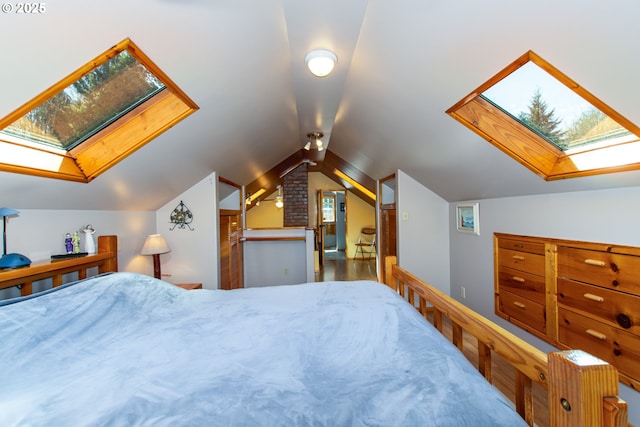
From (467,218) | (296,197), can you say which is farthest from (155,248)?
(296,197)

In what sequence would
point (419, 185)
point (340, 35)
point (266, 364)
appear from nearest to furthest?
point (266, 364) → point (340, 35) → point (419, 185)

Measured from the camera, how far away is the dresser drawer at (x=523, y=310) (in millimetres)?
2266

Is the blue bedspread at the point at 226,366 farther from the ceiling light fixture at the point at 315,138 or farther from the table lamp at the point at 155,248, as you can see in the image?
the ceiling light fixture at the point at 315,138

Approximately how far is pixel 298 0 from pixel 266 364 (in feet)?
5.35

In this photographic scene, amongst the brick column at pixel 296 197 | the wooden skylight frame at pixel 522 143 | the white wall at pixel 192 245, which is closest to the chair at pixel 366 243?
the brick column at pixel 296 197

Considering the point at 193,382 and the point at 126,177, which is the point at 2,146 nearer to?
the point at 126,177

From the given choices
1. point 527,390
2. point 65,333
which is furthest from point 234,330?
point 527,390

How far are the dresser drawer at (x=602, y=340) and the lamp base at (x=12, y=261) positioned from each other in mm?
3425

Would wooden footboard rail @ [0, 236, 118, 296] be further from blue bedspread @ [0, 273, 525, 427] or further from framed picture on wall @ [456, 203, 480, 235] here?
framed picture on wall @ [456, 203, 480, 235]

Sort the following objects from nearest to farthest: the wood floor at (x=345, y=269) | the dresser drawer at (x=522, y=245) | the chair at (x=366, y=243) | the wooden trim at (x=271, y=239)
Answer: the dresser drawer at (x=522, y=245), the wooden trim at (x=271, y=239), the wood floor at (x=345, y=269), the chair at (x=366, y=243)

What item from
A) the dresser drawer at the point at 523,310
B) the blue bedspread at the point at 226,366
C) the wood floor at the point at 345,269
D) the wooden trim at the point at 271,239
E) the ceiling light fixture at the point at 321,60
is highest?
the ceiling light fixture at the point at 321,60

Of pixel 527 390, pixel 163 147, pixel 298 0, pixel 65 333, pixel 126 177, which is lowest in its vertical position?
pixel 527 390

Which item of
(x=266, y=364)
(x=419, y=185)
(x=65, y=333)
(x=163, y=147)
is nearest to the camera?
(x=266, y=364)

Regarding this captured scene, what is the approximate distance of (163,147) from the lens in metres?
2.14
